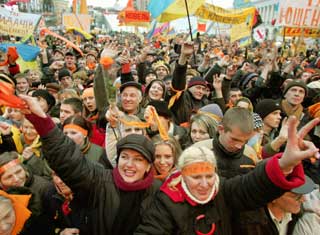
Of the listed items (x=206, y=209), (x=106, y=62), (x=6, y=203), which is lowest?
(x=6, y=203)

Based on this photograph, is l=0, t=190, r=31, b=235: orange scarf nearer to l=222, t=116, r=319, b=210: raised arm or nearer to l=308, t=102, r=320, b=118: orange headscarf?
l=222, t=116, r=319, b=210: raised arm

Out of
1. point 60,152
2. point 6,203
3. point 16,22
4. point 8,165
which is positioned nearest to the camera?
point 60,152

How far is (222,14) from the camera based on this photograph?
10.8 m

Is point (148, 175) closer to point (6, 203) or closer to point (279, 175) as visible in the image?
point (279, 175)

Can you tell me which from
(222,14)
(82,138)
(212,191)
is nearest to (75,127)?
(82,138)

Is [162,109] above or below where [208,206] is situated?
above

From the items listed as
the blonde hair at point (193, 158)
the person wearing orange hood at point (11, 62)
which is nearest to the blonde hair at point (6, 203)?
the blonde hair at point (193, 158)

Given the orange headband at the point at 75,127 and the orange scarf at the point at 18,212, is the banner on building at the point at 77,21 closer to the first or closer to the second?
the orange headband at the point at 75,127

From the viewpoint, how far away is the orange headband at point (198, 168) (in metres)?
2.08

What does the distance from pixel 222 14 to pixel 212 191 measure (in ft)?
31.8

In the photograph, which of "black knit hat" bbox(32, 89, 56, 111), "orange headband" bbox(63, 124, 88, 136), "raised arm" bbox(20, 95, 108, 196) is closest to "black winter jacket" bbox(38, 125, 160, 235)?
"raised arm" bbox(20, 95, 108, 196)

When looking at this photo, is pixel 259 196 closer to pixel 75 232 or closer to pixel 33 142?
pixel 75 232

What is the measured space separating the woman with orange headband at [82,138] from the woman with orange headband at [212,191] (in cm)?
123

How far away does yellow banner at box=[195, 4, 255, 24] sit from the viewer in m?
10.3
